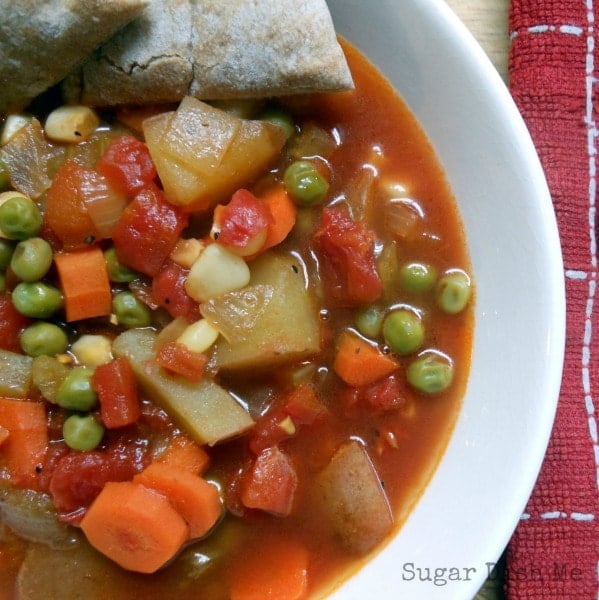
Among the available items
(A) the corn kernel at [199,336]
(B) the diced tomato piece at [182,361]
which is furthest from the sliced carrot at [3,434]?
(A) the corn kernel at [199,336]

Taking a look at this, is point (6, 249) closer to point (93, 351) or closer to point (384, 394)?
point (93, 351)

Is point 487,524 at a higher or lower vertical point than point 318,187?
lower

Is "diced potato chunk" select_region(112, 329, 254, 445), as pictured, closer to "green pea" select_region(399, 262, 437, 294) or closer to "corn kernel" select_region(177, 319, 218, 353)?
"corn kernel" select_region(177, 319, 218, 353)

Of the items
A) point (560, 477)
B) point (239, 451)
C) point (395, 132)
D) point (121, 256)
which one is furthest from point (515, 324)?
point (121, 256)

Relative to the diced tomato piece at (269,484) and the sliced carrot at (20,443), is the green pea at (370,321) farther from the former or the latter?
the sliced carrot at (20,443)

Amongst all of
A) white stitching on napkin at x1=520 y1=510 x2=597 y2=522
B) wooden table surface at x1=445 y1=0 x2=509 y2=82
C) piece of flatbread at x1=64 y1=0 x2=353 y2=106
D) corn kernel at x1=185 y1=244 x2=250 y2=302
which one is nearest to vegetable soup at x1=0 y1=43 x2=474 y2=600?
corn kernel at x1=185 y1=244 x2=250 y2=302

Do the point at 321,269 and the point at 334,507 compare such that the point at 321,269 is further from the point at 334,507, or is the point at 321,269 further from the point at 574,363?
the point at 574,363
